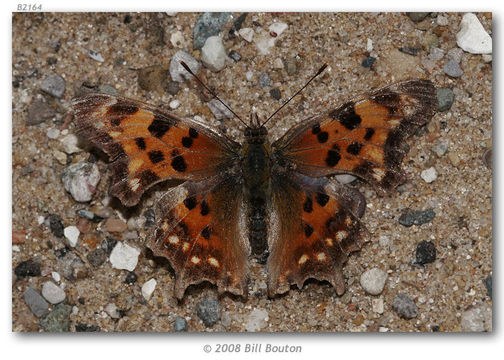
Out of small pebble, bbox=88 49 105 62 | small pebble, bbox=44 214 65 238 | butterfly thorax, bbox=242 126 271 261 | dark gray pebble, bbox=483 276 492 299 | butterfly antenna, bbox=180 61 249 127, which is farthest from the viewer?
small pebble, bbox=88 49 105 62

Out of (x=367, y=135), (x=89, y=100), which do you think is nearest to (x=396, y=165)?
(x=367, y=135)

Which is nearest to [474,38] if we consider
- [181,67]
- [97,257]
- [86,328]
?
[181,67]

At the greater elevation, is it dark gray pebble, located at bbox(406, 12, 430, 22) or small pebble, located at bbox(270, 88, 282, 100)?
dark gray pebble, located at bbox(406, 12, 430, 22)

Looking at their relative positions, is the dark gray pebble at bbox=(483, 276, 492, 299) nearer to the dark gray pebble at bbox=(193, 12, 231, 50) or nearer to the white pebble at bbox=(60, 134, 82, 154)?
the dark gray pebble at bbox=(193, 12, 231, 50)

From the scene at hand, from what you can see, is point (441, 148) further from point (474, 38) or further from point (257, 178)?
point (257, 178)

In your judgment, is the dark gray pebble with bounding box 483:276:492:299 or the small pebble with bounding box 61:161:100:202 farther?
the small pebble with bounding box 61:161:100:202

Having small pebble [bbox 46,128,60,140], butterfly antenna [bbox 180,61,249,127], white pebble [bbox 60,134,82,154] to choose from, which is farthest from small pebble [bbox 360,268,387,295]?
small pebble [bbox 46,128,60,140]
